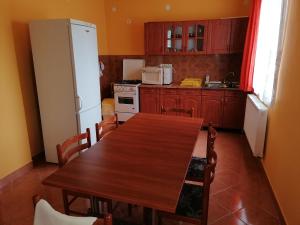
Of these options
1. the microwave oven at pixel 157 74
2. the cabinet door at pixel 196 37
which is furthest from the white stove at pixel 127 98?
the cabinet door at pixel 196 37

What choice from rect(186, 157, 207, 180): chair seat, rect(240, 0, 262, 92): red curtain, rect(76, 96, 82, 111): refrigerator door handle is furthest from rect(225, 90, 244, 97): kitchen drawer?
rect(76, 96, 82, 111): refrigerator door handle

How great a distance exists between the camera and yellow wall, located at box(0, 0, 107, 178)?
Answer: 2584 mm

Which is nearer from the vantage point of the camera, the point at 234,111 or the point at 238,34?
the point at 238,34

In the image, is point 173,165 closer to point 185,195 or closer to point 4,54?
point 185,195

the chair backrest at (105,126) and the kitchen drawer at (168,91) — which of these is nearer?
Result: the chair backrest at (105,126)

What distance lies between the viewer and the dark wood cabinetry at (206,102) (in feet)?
13.5

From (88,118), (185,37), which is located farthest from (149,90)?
(88,118)

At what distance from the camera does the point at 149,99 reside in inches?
180

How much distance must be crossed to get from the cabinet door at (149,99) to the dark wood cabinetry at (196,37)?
30.0 inches

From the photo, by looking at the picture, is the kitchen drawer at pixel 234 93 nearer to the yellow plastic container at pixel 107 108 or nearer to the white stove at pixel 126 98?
the white stove at pixel 126 98

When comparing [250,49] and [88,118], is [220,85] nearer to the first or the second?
[250,49]

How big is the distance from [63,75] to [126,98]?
76.9 inches

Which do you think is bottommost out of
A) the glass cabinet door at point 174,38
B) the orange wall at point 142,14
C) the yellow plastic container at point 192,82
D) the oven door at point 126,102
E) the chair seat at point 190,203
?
the chair seat at point 190,203

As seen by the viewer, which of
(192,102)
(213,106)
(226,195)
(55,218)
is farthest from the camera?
(192,102)
